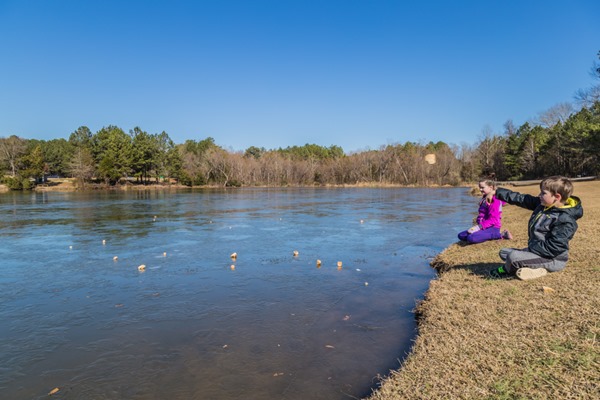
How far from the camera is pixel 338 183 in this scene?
10988 cm

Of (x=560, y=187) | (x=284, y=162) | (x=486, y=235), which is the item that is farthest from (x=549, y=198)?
(x=284, y=162)

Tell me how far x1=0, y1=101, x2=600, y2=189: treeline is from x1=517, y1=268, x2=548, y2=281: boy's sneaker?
54.8 m

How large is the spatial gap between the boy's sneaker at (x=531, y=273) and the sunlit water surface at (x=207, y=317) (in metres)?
2.13

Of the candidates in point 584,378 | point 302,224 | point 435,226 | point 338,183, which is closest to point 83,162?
point 338,183

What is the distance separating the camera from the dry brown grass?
386 cm

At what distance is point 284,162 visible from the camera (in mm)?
111125

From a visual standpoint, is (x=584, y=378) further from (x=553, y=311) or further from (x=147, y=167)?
(x=147, y=167)

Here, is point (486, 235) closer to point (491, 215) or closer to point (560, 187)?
point (491, 215)

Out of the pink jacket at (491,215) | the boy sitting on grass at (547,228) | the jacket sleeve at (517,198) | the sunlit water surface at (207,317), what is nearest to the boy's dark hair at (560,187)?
the boy sitting on grass at (547,228)

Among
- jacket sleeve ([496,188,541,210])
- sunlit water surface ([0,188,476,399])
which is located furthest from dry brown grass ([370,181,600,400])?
jacket sleeve ([496,188,541,210])

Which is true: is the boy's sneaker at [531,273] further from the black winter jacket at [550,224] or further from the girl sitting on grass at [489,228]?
the girl sitting on grass at [489,228]

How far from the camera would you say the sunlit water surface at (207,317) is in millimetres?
5363

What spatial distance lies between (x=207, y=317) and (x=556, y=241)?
260 inches

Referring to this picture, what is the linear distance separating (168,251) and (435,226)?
13.8m
